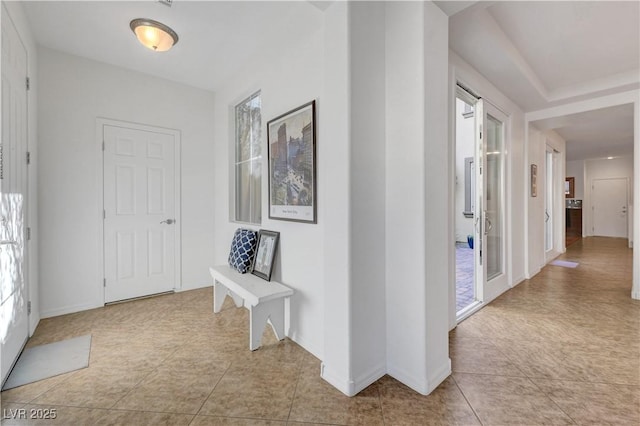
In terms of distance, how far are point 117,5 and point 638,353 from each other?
16.0ft

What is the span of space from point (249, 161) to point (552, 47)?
338 cm

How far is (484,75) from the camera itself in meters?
3.09

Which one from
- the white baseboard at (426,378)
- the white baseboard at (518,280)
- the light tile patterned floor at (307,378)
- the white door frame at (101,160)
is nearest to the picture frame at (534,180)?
the white baseboard at (518,280)

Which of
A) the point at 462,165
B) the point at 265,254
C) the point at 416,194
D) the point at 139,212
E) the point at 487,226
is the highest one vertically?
the point at 462,165

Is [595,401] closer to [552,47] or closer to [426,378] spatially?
[426,378]

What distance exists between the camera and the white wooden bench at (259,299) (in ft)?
7.34

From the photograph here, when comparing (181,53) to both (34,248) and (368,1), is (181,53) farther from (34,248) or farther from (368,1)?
(34,248)

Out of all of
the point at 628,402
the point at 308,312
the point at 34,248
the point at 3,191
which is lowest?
the point at 628,402

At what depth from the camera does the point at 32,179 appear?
261 cm

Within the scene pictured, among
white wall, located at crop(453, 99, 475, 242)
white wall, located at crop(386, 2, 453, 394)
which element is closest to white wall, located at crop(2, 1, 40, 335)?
white wall, located at crop(386, 2, 453, 394)

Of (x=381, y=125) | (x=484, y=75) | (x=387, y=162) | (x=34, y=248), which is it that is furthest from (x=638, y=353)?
(x=34, y=248)

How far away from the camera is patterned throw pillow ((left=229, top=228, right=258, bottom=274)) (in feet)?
9.47

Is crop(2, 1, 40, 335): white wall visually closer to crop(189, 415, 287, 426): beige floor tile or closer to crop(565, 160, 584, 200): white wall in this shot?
crop(189, 415, 287, 426): beige floor tile

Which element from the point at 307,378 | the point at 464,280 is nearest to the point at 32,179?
the point at 307,378
